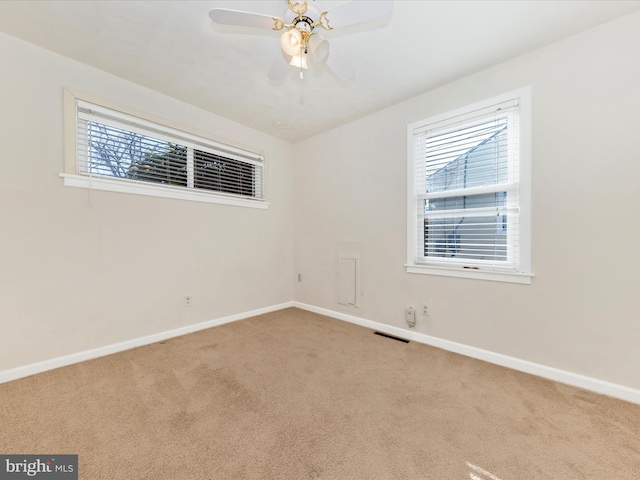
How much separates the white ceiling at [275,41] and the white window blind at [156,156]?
1.40 feet

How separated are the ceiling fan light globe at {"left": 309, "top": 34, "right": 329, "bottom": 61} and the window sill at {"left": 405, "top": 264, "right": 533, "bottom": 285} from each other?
2.10 metres

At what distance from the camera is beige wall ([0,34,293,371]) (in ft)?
6.69

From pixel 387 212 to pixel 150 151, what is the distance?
2627 mm

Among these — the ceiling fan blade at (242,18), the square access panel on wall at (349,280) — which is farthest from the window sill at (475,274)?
the ceiling fan blade at (242,18)

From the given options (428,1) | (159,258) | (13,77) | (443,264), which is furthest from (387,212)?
(13,77)

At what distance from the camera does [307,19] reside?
5.13ft

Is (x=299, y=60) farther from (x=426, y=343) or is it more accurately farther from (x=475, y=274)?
(x=426, y=343)

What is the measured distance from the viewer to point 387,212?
3053 millimetres

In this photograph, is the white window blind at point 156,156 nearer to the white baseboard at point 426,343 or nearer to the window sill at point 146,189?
the window sill at point 146,189

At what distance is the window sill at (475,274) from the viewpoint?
2195mm

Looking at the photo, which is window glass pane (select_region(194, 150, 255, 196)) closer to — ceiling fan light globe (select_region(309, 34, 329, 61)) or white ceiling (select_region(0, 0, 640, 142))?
white ceiling (select_region(0, 0, 640, 142))

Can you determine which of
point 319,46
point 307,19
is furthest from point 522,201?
point 307,19

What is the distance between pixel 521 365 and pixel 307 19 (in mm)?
2984

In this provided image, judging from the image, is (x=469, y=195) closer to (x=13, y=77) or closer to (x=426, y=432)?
(x=426, y=432)
